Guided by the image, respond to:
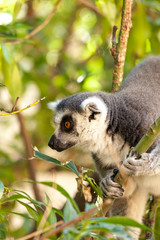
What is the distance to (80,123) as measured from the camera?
3.51m

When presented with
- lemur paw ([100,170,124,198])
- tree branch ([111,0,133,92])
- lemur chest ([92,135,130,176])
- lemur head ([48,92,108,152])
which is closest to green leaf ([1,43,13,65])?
lemur head ([48,92,108,152])

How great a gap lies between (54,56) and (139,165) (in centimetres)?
473

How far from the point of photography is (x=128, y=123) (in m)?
3.34

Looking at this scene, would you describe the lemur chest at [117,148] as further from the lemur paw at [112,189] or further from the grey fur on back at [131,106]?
the lemur paw at [112,189]

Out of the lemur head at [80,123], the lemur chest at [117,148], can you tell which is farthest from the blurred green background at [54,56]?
the lemur chest at [117,148]

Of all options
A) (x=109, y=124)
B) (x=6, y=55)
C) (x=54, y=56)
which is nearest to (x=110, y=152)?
(x=109, y=124)

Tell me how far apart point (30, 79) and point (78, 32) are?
3.09m

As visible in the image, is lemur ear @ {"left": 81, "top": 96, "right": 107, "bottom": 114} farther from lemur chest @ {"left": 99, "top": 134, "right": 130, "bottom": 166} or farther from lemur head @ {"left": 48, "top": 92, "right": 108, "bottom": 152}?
lemur chest @ {"left": 99, "top": 134, "right": 130, "bottom": 166}

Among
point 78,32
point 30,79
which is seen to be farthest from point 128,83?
point 78,32

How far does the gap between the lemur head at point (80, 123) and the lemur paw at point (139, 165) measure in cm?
74

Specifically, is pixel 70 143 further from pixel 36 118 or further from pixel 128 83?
pixel 36 118

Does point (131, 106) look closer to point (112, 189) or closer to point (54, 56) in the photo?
point (112, 189)

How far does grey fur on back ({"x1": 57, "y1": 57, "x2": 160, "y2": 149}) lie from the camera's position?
3303 mm

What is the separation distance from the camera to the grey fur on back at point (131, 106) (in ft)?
10.8
